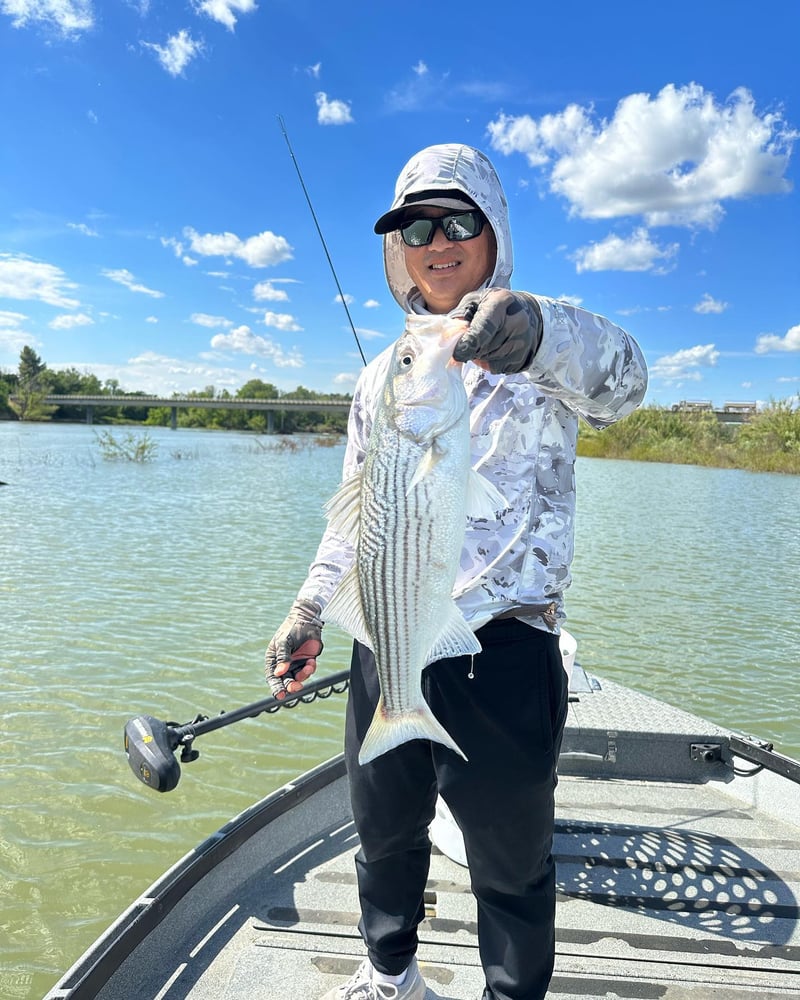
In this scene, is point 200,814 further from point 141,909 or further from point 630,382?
point 630,382

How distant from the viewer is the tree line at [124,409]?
91.9 m

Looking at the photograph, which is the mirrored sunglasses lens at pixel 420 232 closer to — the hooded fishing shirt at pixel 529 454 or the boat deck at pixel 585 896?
the hooded fishing shirt at pixel 529 454

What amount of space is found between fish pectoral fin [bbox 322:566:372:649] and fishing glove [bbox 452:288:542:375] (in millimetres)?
735

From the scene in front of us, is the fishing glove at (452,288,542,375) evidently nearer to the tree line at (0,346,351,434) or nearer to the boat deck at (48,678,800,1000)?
the boat deck at (48,678,800,1000)

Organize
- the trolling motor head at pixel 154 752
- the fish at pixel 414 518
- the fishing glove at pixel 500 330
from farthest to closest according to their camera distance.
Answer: the trolling motor head at pixel 154 752 < the fish at pixel 414 518 < the fishing glove at pixel 500 330

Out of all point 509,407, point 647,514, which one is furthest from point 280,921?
point 647,514

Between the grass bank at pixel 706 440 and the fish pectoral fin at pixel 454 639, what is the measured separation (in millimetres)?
41516

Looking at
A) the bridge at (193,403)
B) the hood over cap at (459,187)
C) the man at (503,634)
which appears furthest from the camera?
the bridge at (193,403)

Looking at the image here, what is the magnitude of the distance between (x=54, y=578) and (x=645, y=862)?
10862 mm

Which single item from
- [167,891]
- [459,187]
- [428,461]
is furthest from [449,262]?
[167,891]

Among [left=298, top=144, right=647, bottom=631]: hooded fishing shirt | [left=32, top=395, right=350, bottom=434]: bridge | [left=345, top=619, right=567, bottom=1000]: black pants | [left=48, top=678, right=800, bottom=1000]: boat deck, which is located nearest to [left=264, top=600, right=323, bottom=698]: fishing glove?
[left=345, top=619, right=567, bottom=1000]: black pants

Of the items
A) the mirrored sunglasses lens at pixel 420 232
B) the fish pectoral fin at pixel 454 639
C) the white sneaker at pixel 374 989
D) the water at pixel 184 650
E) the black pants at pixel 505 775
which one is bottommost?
the water at pixel 184 650

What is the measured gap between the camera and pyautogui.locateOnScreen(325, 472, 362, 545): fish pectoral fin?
6.64ft

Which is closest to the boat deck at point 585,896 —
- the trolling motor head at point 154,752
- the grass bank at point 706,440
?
the trolling motor head at point 154,752
